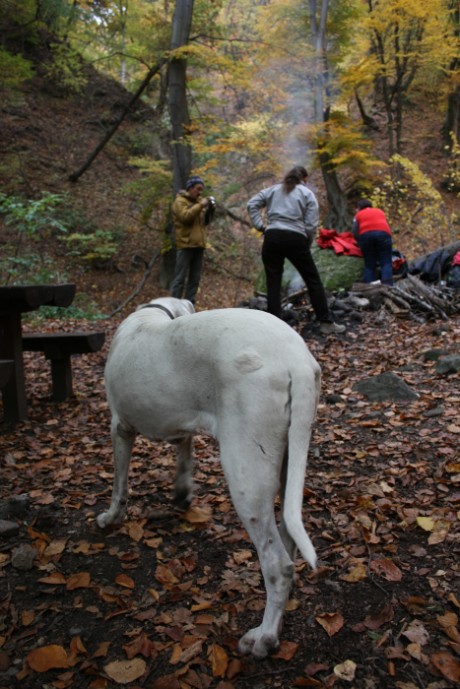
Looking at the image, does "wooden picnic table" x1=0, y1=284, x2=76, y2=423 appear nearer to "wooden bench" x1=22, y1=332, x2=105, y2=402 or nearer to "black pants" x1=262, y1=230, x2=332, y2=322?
"wooden bench" x1=22, y1=332, x2=105, y2=402

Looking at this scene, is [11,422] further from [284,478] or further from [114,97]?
[114,97]

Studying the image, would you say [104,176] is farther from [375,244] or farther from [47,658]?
[47,658]

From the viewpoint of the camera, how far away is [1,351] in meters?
4.41

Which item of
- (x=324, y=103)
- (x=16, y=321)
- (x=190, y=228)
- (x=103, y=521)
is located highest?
(x=324, y=103)

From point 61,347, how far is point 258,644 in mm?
3586

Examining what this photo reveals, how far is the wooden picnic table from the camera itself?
413 cm

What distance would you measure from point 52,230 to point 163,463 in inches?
483

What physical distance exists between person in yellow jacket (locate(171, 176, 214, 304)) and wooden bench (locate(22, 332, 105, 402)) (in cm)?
310

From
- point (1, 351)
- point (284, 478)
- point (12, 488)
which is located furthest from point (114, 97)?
point (284, 478)

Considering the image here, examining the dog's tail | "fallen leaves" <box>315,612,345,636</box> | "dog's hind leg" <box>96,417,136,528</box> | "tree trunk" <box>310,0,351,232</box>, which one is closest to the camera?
the dog's tail

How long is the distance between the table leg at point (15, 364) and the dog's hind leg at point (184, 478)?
2.06 metres

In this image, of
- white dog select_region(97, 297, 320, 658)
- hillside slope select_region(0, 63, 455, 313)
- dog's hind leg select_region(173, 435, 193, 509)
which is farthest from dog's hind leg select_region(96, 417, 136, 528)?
hillside slope select_region(0, 63, 455, 313)

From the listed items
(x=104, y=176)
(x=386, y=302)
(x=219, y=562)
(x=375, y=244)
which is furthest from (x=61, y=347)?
(x=104, y=176)

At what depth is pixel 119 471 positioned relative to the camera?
9.41 ft
